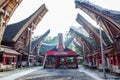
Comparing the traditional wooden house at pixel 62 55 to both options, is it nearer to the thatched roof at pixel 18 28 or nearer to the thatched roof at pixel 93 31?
the thatched roof at pixel 93 31

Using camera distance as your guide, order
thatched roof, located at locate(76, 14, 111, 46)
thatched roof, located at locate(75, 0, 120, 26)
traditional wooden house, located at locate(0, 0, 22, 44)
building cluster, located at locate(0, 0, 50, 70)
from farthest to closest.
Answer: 1. building cluster, located at locate(0, 0, 50, 70)
2. thatched roof, located at locate(76, 14, 111, 46)
3. traditional wooden house, located at locate(0, 0, 22, 44)
4. thatched roof, located at locate(75, 0, 120, 26)

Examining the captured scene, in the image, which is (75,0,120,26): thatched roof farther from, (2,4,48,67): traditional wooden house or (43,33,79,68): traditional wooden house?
(43,33,79,68): traditional wooden house

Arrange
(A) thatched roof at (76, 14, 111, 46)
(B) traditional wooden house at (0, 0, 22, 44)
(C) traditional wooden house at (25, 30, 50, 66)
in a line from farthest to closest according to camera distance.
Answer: (C) traditional wooden house at (25, 30, 50, 66) → (A) thatched roof at (76, 14, 111, 46) → (B) traditional wooden house at (0, 0, 22, 44)

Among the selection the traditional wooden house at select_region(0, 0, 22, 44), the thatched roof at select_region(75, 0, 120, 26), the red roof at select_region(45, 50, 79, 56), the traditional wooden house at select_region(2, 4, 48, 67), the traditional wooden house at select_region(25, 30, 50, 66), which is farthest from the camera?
the traditional wooden house at select_region(25, 30, 50, 66)

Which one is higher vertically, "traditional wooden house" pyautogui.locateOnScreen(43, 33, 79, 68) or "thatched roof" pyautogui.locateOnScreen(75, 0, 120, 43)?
"thatched roof" pyautogui.locateOnScreen(75, 0, 120, 43)

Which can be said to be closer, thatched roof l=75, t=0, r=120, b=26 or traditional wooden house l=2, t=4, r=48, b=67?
thatched roof l=75, t=0, r=120, b=26

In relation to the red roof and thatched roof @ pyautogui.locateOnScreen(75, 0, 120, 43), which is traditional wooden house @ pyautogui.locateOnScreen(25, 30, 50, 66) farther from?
thatched roof @ pyautogui.locateOnScreen(75, 0, 120, 43)

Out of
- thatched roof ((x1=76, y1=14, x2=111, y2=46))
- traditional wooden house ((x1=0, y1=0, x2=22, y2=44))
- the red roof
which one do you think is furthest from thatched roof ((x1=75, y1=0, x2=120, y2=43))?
the red roof

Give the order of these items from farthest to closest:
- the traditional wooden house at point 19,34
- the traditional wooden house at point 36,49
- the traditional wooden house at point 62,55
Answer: the traditional wooden house at point 36,49, the traditional wooden house at point 62,55, the traditional wooden house at point 19,34

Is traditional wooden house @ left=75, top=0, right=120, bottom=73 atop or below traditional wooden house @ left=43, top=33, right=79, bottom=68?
atop

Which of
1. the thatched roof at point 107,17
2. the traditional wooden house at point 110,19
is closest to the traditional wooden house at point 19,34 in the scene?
the thatched roof at point 107,17

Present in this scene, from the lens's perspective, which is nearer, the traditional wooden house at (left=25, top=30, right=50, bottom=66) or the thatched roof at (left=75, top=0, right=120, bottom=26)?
the thatched roof at (left=75, top=0, right=120, bottom=26)

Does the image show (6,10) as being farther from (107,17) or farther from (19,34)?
(19,34)

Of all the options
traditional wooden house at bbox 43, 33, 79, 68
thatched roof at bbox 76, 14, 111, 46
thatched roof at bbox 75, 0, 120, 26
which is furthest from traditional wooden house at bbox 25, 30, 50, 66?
thatched roof at bbox 75, 0, 120, 26
